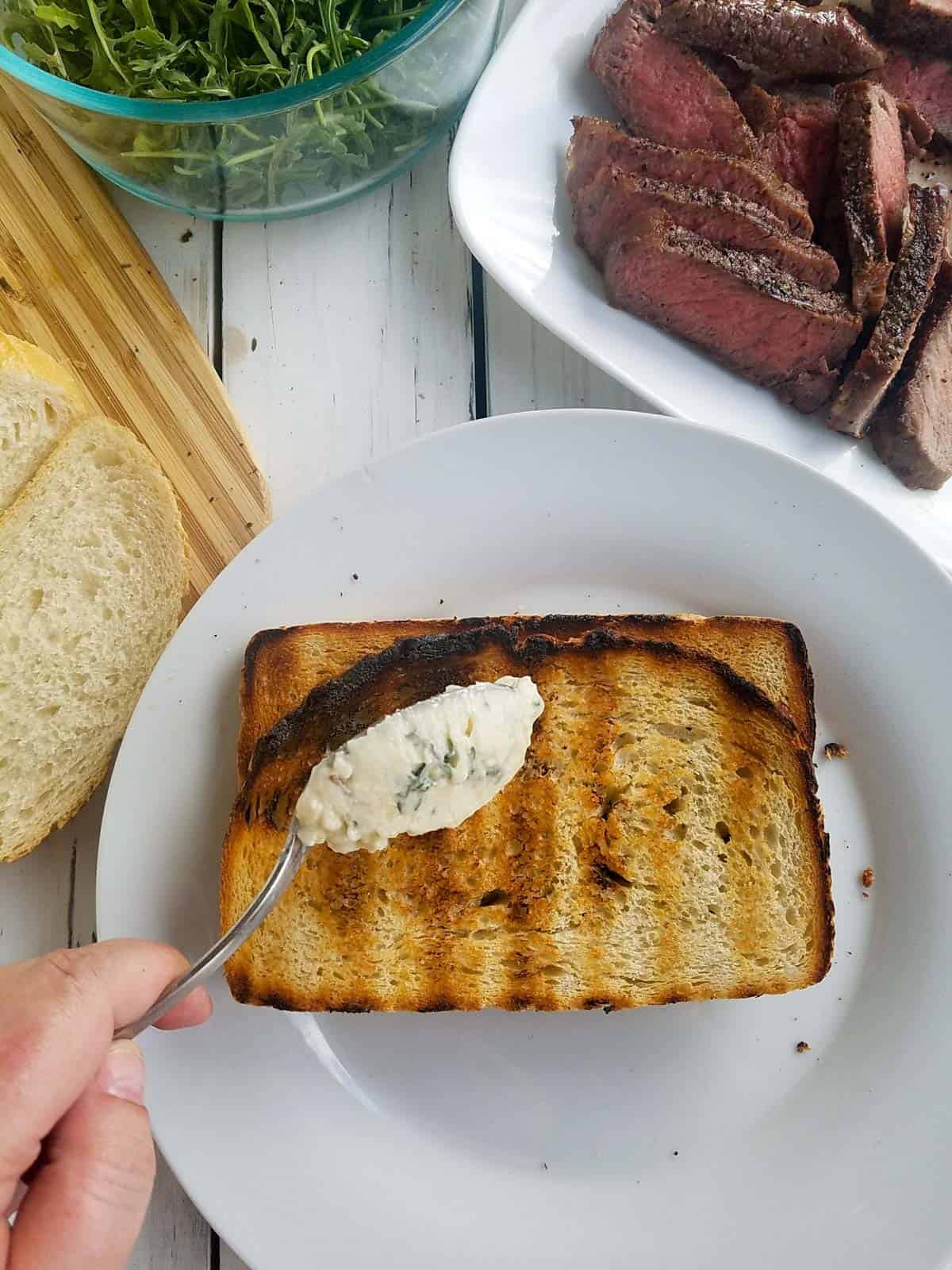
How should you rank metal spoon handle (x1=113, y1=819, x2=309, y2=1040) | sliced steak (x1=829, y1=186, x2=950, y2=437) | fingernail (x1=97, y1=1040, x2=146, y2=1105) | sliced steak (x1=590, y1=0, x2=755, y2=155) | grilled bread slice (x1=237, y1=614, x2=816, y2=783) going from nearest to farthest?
fingernail (x1=97, y1=1040, x2=146, y2=1105), metal spoon handle (x1=113, y1=819, x2=309, y2=1040), grilled bread slice (x1=237, y1=614, x2=816, y2=783), sliced steak (x1=829, y1=186, x2=950, y2=437), sliced steak (x1=590, y1=0, x2=755, y2=155)

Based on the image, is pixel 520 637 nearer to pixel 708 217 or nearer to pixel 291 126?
pixel 708 217

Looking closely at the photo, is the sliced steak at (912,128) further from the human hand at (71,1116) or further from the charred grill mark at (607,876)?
the human hand at (71,1116)

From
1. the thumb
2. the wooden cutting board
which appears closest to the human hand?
the thumb

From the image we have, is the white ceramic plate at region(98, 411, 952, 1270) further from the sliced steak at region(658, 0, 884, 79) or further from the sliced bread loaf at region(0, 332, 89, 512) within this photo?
the sliced steak at region(658, 0, 884, 79)

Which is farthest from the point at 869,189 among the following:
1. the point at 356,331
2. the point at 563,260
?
the point at 356,331

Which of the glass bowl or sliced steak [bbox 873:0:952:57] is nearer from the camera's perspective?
the glass bowl

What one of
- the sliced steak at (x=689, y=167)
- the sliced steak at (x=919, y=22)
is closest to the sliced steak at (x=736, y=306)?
the sliced steak at (x=689, y=167)
